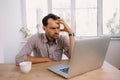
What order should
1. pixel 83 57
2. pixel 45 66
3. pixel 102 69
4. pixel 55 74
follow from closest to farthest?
1. pixel 83 57
2. pixel 55 74
3. pixel 102 69
4. pixel 45 66

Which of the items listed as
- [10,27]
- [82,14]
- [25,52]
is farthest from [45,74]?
[82,14]

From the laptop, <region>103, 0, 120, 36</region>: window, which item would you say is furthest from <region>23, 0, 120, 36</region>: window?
the laptop

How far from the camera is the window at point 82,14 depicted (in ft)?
12.2

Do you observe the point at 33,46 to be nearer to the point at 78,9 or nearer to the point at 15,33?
the point at 15,33

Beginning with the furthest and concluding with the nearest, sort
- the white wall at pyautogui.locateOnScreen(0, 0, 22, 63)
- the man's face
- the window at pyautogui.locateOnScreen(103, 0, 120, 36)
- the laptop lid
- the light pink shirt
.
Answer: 1. the window at pyautogui.locateOnScreen(103, 0, 120, 36)
2. the white wall at pyautogui.locateOnScreen(0, 0, 22, 63)
3. the light pink shirt
4. the man's face
5. the laptop lid

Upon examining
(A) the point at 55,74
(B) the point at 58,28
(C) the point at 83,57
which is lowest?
(A) the point at 55,74

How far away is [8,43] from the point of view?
3.50 m

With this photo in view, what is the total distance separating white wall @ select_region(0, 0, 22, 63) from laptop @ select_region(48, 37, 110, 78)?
2.12 meters

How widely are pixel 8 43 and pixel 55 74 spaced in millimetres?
2338

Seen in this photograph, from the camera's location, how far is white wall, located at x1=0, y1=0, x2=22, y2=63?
10.9 ft

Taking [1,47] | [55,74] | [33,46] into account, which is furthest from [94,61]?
[1,47]

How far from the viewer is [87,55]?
4.27ft

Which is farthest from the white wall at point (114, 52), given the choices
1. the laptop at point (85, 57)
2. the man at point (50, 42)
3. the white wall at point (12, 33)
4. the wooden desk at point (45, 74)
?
the laptop at point (85, 57)

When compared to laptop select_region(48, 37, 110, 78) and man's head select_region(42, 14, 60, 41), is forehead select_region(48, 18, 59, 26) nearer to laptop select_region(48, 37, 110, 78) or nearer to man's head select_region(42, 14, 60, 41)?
man's head select_region(42, 14, 60, 41)
